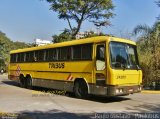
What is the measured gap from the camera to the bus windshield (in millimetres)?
15114

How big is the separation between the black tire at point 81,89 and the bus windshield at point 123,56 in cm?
222

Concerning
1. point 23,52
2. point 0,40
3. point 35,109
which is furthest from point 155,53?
point 0,40

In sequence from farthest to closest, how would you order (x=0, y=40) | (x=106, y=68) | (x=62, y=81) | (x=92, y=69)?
(x=0, y=40) < (x=62, y=81) < (x=92, y=69) < (x=106, y=68)

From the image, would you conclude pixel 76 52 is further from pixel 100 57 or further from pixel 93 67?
pixel 100 57

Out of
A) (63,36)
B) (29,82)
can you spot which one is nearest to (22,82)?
(29,82)

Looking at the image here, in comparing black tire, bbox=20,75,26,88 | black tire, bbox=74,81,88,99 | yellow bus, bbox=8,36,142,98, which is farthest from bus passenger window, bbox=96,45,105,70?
black tire, bbox=20,75,26,88

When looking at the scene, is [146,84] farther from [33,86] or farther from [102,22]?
[102,22]

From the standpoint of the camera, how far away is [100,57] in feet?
51.0

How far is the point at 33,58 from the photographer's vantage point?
886 inches

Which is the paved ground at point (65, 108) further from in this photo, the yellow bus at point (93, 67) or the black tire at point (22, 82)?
the black tire at point (22, 82)

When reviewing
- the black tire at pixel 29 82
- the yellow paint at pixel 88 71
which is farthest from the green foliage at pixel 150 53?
the black tire at pixel 29 82

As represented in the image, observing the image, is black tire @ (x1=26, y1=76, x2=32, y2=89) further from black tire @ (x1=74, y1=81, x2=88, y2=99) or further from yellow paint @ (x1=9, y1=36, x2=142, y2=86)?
black tire @ (x1=74, y1=81, x2=88, y2=99)

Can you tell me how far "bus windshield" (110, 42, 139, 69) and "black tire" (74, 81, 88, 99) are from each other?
7.29 feet

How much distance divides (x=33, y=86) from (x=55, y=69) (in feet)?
14.2
